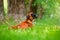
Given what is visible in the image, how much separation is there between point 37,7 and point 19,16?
11.5 feet

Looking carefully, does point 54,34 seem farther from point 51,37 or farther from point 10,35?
point 10,35

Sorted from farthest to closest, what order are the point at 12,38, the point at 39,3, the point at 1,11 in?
the point at 39,3 < the point at 1,11 < the point at 12,38

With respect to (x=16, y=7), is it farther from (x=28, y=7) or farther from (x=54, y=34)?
(x=54, y=34)

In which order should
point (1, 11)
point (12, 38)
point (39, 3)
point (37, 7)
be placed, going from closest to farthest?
1. point (12, 38)
2. point (1, 11)
3. point (39, 3)
4. point (37, 7)

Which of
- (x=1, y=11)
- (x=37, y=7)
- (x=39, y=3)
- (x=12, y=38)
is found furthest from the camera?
(x=37, y=7)

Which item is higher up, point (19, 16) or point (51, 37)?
point (51, 37)

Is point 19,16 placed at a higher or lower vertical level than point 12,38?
lower

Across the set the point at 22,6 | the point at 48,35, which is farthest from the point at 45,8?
the point at 48,35

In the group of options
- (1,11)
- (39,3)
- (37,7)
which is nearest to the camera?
(1,11)

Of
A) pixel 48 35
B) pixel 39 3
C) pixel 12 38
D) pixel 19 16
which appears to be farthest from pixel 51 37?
pixel 39 3

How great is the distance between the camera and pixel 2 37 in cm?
671

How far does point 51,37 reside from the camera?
6629 millimetres

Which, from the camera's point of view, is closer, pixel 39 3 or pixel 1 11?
pixel 1 11

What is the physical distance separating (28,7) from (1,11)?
3753 millimetres
